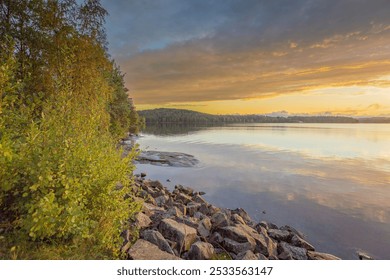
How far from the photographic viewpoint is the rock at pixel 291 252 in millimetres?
7568

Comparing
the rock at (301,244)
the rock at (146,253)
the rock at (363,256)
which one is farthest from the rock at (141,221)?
the rock at (363,256)

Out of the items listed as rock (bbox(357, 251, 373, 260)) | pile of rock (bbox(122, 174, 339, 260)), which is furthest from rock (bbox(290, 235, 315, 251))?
rock (bbox(357, 251, 373, 260))

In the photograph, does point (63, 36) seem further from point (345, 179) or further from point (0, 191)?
point (345, 179)

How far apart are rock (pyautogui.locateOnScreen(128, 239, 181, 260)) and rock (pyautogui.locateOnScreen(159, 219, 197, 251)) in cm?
95

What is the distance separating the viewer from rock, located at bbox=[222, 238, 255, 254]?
22.3 feet

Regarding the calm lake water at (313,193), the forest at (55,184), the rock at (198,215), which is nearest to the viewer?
the forest at (55,184)

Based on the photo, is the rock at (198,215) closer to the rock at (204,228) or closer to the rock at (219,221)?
the rock at (219,221)

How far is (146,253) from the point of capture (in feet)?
16.3

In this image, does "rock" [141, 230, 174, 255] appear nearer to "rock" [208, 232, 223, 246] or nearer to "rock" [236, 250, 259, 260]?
"rock" [236, 250, 259, 260]

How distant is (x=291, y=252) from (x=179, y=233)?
4.29 metres

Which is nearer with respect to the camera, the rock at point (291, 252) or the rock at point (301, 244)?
the rock at point (291, 252)

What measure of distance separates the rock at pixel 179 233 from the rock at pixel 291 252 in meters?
3.12

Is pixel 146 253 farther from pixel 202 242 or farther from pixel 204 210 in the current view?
pixel 204 210

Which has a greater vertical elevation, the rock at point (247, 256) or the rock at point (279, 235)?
the rock at point (247, 256)
